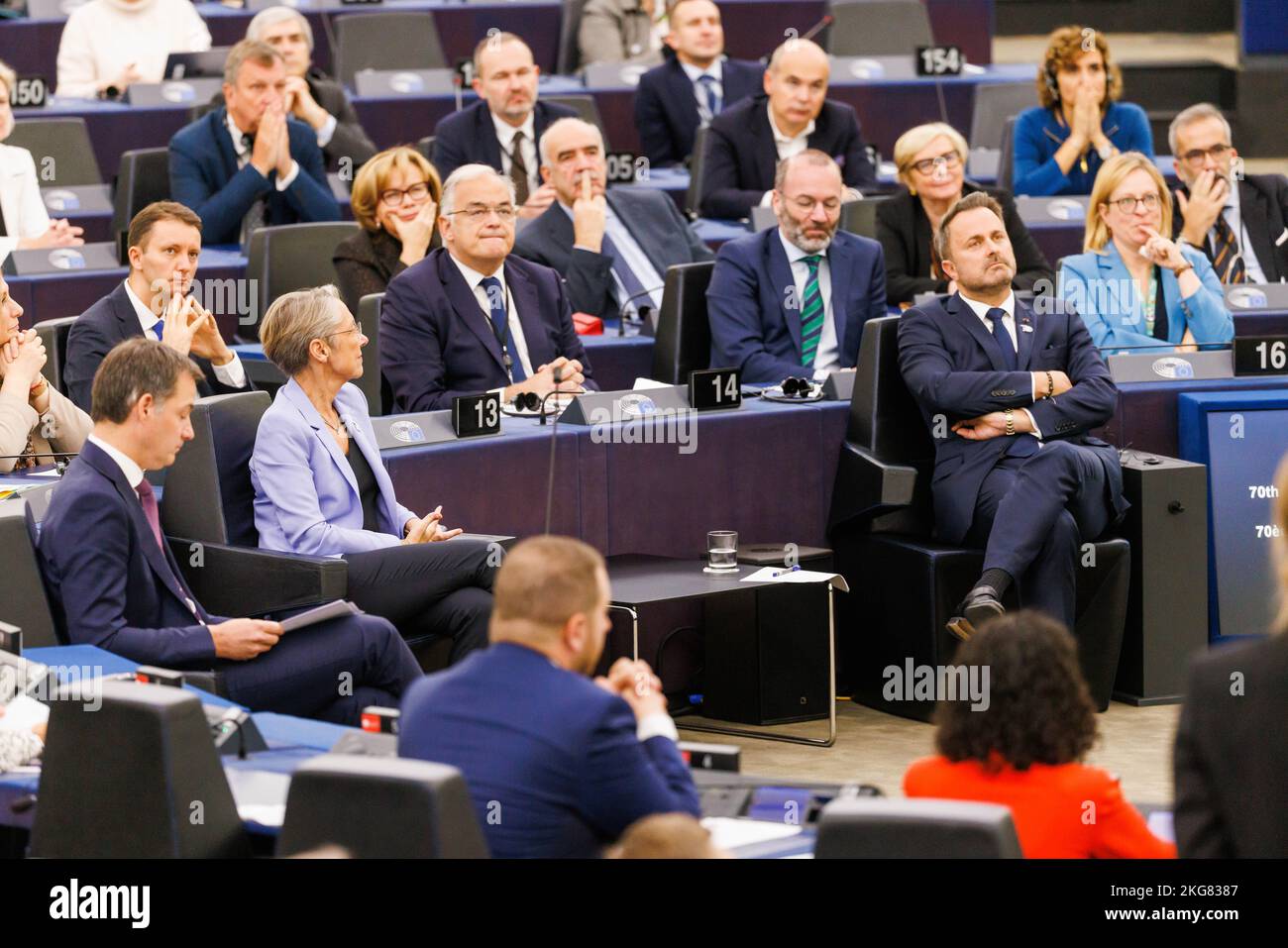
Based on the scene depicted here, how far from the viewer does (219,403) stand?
4297 millimetres

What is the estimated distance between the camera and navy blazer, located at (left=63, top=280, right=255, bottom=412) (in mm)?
4723

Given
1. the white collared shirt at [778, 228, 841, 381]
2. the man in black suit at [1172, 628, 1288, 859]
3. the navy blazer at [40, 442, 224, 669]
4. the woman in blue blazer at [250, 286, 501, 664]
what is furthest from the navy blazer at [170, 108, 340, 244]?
the man in black suit at [1172, 628, 1288, 859]

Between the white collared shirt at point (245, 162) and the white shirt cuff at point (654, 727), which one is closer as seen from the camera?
the white shirt cuff at point (654, 727)

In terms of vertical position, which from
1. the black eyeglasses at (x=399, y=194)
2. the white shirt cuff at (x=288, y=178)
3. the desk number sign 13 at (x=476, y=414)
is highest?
the white shirt cuff at (x=288, y=178)

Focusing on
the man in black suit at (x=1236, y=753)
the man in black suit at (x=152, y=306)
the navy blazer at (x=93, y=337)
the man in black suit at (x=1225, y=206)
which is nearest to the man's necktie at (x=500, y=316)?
the man in black suit at (x=152, y=306)

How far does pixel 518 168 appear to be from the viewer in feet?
22.8

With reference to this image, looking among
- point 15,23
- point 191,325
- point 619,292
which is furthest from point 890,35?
point 191,325

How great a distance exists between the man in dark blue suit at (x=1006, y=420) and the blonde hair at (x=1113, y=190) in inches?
20.1

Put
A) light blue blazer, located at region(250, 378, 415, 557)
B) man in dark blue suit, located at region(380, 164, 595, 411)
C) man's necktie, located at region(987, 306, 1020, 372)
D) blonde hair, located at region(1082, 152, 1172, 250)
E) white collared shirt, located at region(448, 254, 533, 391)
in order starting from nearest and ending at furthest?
light blue blazer, located at region(250, 378, 415, 557)
man's necktie, located at region(987, 306, 1020, 372)
man in dark blue suit, located at region(380, 164, 595, 411)
white collared shirt, located at region(448, 254, 533, 391)
blonde hair, located at region(1082, 152, 1172, 250)

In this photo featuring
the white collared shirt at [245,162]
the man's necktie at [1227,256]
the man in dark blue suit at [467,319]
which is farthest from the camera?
the white collared shirt at [245,162]

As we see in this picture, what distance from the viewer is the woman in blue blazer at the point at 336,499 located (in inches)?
167

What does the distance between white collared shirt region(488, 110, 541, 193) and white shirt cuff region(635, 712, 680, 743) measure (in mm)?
4318

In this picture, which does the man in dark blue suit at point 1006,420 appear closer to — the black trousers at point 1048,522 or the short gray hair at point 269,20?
the black trousers at point 1048,522

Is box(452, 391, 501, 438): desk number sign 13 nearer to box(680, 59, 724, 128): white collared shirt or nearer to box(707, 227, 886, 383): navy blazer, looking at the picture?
box(707, 227, 886, 383): navy blazer
